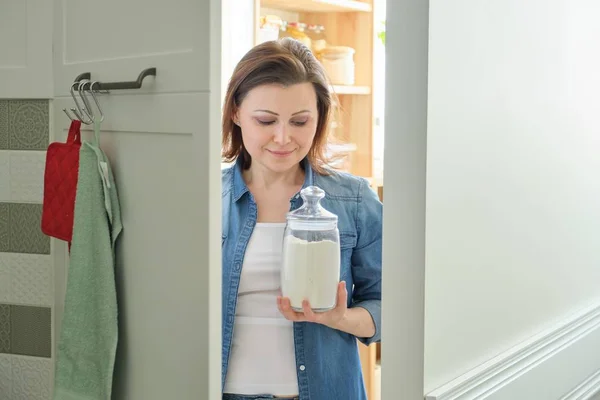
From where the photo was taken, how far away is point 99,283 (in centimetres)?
144

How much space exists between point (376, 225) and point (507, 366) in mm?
414

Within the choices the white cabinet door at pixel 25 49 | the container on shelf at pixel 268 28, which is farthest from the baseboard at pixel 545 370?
the container on shelf at pixel 268 28

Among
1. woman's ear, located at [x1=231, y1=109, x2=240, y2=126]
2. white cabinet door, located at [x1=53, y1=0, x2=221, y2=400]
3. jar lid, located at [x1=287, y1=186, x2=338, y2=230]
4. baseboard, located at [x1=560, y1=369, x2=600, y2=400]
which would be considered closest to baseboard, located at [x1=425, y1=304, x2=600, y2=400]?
baseboard, located at [x1=560, y1=369, x2=600, y2=400]

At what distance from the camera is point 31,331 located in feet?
5.54

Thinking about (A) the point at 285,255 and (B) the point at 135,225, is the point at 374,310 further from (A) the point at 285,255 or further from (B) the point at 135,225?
(B) the point at 135,225

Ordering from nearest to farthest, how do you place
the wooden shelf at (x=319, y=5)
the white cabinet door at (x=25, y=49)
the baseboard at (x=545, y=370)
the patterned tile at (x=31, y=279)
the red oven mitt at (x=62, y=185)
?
the red oven mitt at (x=62, y=185) → the white cabinet door at (x=25, y=49) → the patterned tile at (x=31, y=279) → the baseboard at (x=545, y=370) → the wooden shelf at (x=319, y=5)

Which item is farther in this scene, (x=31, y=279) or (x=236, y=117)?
(x=236, y=117)

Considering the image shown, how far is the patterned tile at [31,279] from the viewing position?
5.49 feet

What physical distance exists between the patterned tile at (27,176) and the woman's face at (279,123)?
42cm

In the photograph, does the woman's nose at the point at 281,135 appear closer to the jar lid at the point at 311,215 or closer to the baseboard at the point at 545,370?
the jar lid at the point at 311,215

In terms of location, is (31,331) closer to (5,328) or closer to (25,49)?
(5,328)

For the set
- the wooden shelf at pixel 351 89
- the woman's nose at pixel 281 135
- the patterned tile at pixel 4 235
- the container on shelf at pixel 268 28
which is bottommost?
the patterned tile at pixel 4 235

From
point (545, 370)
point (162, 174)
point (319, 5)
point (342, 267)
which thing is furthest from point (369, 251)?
point (319, 5)

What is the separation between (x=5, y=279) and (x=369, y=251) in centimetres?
75
